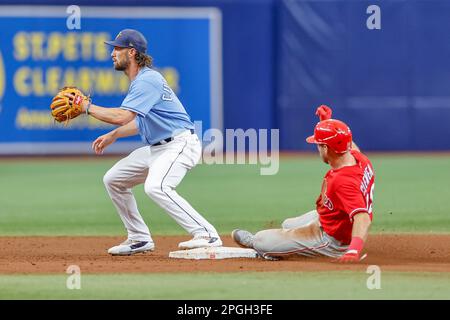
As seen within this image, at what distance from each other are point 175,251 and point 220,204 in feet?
14.1

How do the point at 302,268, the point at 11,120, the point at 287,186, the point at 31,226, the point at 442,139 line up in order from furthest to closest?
the point at 442,139
the point at 11,120
the point at 287,186
the point at 31,226
the point at 302,268

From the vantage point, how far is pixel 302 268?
7.29m

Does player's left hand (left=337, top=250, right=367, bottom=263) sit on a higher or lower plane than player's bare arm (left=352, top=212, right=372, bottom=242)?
lower

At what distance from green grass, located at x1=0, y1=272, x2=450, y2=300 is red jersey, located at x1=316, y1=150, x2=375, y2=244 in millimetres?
535

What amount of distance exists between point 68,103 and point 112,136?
548 millimetres

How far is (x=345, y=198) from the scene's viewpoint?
284 inches

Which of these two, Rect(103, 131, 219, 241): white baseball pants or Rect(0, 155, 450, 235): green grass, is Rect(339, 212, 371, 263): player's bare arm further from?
Rect(0, 155, 450, 235): green grass

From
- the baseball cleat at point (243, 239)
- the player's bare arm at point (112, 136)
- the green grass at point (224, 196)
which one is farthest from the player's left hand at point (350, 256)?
the green grass at point (224, 196)

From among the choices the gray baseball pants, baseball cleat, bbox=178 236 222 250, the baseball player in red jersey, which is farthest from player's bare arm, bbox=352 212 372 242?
baseball cleat, bbox=178 236 222 250

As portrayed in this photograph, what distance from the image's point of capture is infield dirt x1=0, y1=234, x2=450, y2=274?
7336 mm

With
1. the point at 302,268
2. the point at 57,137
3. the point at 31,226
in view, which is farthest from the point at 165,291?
the point at 57,137

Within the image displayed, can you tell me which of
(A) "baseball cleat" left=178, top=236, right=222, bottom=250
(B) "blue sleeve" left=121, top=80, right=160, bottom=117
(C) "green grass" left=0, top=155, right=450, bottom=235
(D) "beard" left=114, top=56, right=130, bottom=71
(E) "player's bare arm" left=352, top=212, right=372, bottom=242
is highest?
(D) "beard" left=114, top=56, right=130, bottom=71

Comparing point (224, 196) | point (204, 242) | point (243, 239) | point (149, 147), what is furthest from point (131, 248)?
point (224, 196)

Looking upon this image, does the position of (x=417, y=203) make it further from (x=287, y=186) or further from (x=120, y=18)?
(x=120, y=18)
